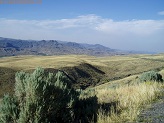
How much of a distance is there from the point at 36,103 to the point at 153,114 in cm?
384

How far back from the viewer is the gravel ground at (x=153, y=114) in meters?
7.69

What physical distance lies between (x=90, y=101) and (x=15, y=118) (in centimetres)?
395

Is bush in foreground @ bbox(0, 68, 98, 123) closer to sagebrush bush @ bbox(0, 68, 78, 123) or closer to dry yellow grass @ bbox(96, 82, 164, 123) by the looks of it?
sagebrush bush @ bbox(0, 68, 78, 123)

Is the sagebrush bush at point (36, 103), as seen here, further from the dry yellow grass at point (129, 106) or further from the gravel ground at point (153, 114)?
the gravel ground at point (153, 114)

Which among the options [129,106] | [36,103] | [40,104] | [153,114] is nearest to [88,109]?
[129,106]

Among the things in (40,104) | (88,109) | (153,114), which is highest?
(40,104)

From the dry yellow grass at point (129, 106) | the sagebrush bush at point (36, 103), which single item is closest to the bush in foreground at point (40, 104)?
the sagebrush bush at point (36, 103)

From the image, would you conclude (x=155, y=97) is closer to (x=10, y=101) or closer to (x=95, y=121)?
(x=95, y=121)

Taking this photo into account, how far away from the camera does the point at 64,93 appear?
989 centimetres

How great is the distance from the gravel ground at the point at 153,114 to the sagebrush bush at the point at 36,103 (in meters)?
2.64

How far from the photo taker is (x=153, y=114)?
8297 mm

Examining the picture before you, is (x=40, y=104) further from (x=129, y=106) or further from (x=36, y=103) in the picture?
(x=129, y=106)

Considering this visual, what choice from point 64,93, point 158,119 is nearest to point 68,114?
point 64,93

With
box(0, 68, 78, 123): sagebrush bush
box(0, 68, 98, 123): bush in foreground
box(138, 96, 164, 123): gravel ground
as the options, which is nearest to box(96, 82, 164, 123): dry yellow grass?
box(138, 96, 164, 123): gravel ground
